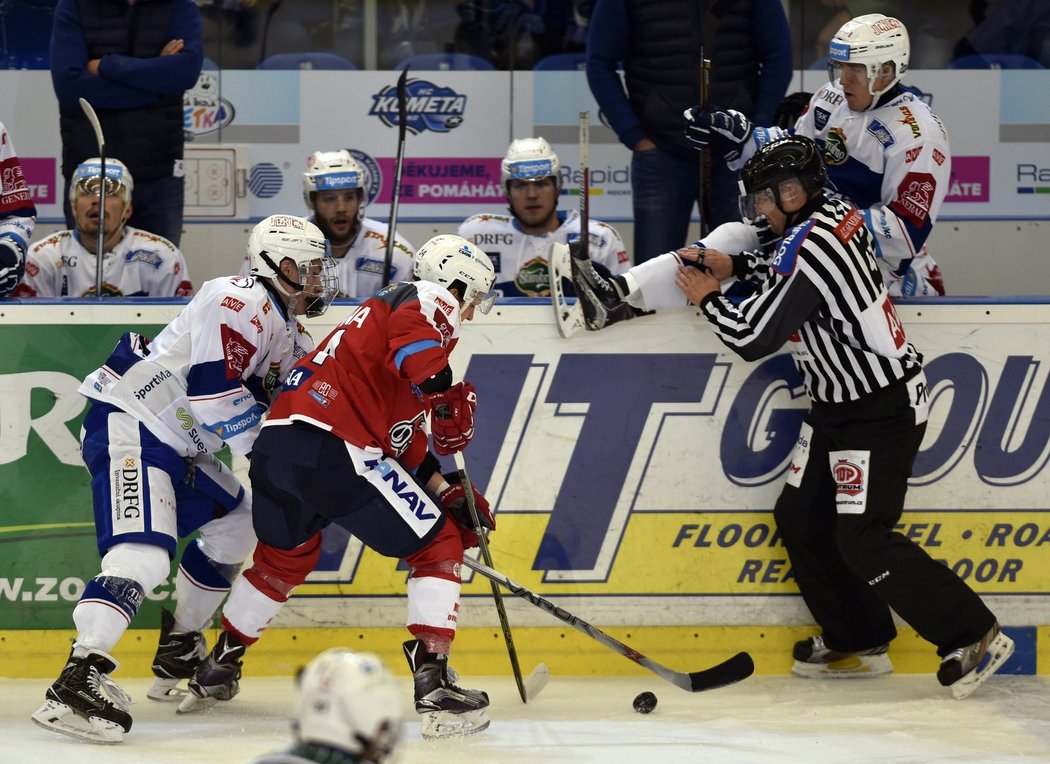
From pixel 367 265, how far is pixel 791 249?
6.31ft

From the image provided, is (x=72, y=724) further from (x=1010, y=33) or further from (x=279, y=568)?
(x=1010, y=33)

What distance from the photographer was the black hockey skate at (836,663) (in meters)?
4.26

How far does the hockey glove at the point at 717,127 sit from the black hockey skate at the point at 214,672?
203 centimetres

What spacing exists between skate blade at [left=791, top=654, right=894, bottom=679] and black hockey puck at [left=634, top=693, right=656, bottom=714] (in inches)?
23.2

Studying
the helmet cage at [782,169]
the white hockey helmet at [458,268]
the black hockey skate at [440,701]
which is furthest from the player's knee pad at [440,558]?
the helmet cage at [782,169]

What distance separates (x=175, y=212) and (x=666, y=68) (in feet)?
6.23

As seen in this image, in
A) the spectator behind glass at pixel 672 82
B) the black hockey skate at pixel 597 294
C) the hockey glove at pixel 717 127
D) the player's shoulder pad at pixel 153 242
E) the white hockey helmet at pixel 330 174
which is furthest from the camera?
the white hockey helmet at pixel 330 174

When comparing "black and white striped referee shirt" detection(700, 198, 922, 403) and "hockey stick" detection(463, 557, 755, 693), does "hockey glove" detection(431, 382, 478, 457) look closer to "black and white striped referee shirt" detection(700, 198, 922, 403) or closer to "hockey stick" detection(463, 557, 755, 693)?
"hockey stick" detection(463, 557, 755, 693)

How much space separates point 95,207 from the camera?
205 inches

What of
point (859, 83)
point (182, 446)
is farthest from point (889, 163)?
point (182, 446)

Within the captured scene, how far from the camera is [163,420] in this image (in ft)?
12.7

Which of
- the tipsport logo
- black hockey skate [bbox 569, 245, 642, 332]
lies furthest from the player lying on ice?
the tipsport logo

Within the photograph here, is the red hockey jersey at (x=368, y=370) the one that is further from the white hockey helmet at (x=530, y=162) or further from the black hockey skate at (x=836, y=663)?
the white hockey helmet at (x=530, y=162)

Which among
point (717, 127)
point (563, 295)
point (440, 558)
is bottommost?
point (440, 558)
